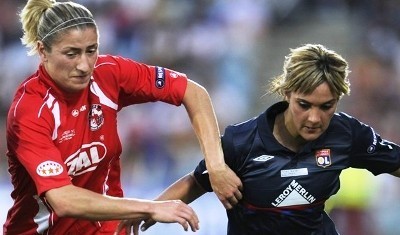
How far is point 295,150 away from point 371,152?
1.40 feet

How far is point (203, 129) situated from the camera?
4801 millimetres

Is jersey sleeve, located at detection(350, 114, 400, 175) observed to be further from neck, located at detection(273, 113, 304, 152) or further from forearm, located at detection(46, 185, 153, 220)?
forearm, located at detection(46, 185, 153, 220)

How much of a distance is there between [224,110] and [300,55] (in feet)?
18.0

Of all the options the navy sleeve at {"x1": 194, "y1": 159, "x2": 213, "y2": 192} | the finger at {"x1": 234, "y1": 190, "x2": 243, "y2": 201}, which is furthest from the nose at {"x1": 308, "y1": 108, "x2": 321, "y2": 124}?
the navy sleeve at {"x1": 194, "y1": 159, "x2": 213, "y2": 192}

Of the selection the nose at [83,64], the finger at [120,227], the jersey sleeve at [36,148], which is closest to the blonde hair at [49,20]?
the nose at [83,64]

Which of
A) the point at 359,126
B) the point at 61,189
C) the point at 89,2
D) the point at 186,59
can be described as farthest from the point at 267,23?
the point at 61,189

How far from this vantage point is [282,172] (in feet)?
15.6

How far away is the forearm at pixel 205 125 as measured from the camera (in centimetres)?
463

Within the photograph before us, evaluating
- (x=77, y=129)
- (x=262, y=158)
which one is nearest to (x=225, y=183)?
(x=262, y=158)

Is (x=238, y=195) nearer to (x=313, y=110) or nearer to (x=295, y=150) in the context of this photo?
(x=295, y=150)

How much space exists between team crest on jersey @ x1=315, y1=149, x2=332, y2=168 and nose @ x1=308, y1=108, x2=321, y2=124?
0.28m

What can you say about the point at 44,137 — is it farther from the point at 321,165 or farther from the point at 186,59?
the point at 186,59

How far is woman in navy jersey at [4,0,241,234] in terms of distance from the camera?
436 cm

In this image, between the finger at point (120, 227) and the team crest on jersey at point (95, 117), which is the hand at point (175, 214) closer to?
the finger at point (120, 227)
